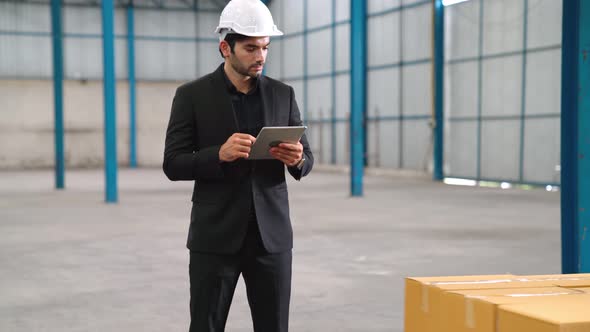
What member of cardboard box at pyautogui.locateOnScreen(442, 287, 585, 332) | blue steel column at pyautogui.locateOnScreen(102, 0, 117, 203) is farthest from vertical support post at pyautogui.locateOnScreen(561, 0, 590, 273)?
blue steel column at pyautogui.locateOnScreen(102, 0, 117, 203)

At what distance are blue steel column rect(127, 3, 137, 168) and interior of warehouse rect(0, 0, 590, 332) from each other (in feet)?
0.34

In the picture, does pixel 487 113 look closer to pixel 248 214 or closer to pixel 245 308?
pixel 245 308

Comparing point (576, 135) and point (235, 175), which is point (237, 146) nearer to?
point (235, 175)

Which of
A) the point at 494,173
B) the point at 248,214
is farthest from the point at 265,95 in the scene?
the point at 494,173

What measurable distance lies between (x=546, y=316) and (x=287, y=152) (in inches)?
51.9

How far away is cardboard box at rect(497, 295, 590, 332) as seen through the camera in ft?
7.86

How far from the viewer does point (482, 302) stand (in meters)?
2.71

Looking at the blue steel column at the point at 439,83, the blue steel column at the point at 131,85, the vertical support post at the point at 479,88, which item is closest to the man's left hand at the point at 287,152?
the vertical support post at the point at 479,88

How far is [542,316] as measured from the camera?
2455mm

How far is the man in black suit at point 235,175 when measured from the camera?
10.6 feet

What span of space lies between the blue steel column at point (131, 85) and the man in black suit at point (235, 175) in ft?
101

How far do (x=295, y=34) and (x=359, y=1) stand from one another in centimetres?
1561

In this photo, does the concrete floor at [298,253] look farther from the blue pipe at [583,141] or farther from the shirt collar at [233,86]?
the shirt collar at [233,86]

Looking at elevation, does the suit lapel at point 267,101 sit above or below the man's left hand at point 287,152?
above
